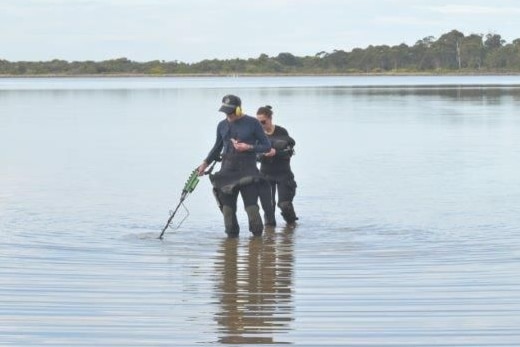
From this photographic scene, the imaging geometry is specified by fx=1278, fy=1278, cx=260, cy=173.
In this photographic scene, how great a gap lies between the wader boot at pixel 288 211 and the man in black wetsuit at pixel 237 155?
6.05 feet

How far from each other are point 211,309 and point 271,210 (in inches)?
183

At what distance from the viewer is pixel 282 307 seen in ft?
31.6

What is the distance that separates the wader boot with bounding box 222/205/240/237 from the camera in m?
13.3

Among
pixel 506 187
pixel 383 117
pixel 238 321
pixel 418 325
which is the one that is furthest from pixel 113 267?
pixel 383 117

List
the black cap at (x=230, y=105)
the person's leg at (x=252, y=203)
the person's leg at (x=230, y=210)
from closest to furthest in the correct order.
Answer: the black cap at (x=230, y=105) < the person's leg at (x=252, y=203) < the person's leg at (x=230, y=210)

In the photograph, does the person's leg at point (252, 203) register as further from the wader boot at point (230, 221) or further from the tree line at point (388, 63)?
the tree line at point (388, 63)

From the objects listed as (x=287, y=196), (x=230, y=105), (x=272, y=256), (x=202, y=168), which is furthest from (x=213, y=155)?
(x=287, y=196)

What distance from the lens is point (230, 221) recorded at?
13.4 m

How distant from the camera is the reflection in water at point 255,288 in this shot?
28.7ft

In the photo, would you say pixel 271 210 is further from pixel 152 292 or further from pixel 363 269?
pixel 152 292

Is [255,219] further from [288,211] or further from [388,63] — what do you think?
[388,63]

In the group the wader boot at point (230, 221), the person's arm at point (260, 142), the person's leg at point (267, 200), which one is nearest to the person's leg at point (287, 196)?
the person's leg at point (267, 200)

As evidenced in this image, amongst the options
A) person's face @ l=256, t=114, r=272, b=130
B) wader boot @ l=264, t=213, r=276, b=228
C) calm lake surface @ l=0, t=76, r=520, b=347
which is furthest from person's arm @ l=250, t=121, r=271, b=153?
wader boot @ l=264, t=213, r=276, b=228

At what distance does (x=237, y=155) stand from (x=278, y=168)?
80.2 inches
